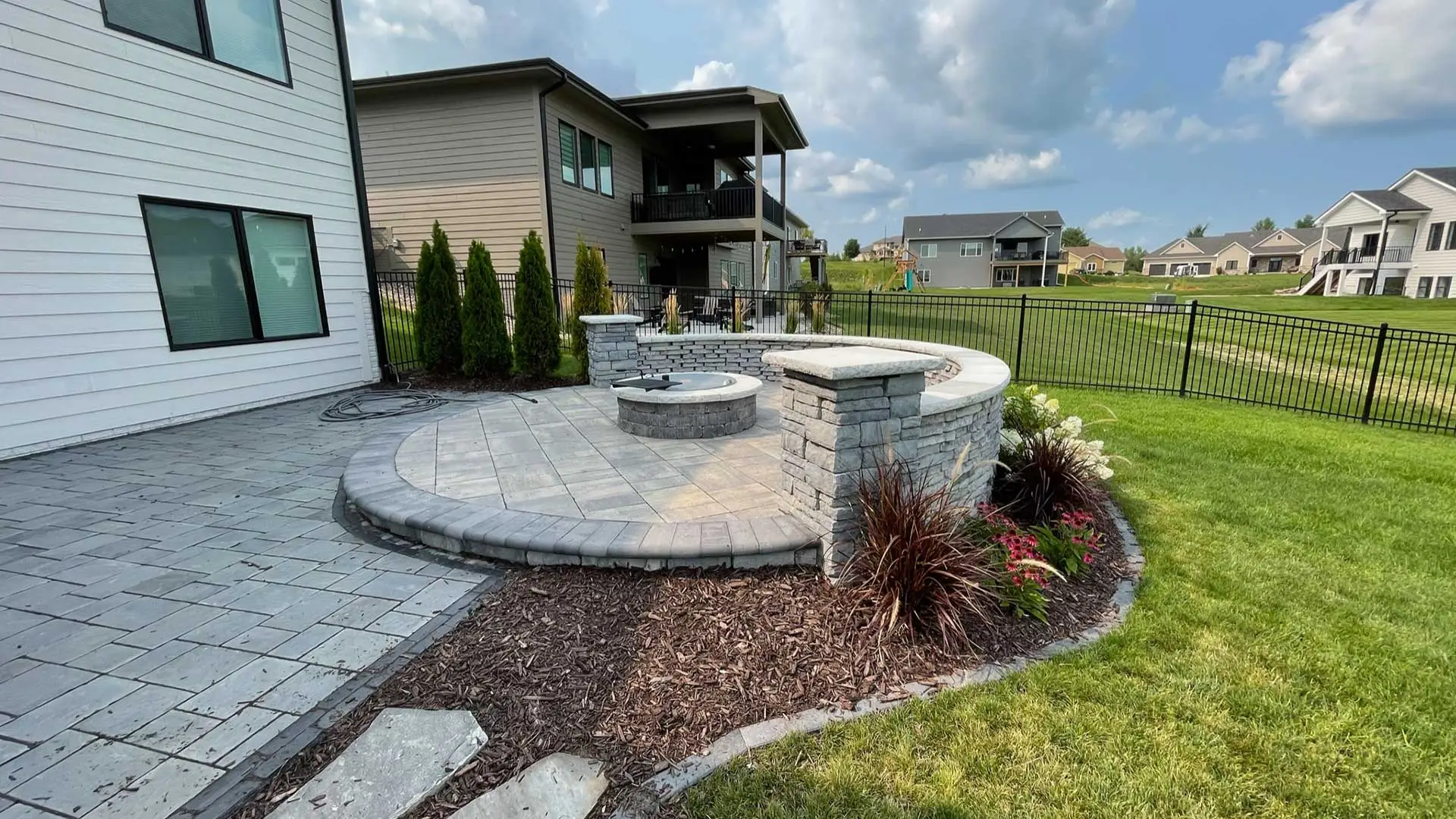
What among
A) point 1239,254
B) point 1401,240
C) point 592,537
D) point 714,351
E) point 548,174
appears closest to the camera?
point 592,537

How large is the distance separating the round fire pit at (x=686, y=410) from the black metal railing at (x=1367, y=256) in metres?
42.4

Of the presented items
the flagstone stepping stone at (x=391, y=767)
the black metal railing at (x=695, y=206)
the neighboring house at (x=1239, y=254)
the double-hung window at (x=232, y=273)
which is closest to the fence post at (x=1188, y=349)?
the flagstone stepping stone at (x=391, y=767)

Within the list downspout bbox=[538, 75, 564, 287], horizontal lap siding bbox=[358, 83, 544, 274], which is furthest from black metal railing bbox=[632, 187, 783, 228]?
horizontal lap siding bbox=[358, 83, 544, 274]

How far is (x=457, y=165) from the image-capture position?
477 inches

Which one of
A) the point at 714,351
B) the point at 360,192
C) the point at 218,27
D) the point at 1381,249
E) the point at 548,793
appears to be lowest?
the point at 548,793

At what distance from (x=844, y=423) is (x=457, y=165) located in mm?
12319

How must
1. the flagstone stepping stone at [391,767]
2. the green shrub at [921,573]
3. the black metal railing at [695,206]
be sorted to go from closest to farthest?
1. the flagstone stepping stone at [391,767]
2. the green shrub at [921,573]
3. the black metal railing at [695,206]

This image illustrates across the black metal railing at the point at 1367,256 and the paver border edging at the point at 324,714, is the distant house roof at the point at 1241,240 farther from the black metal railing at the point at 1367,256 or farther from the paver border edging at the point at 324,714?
the paver border edging at the point at 324,714

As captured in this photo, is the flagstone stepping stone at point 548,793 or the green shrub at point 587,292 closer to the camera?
the flagstone stepping stone at point 548,793

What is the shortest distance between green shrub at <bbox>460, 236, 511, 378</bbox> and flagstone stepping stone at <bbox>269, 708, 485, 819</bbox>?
6.70 m

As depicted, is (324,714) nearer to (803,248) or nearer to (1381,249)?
(803,248)

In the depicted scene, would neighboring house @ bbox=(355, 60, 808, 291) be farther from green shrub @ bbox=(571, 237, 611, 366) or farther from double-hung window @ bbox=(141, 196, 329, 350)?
double-hung window @ bbox=(141, 196, 329, 350)

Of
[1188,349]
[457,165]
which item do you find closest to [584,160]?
[457,165]

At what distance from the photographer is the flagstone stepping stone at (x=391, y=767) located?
1700 millimetres
